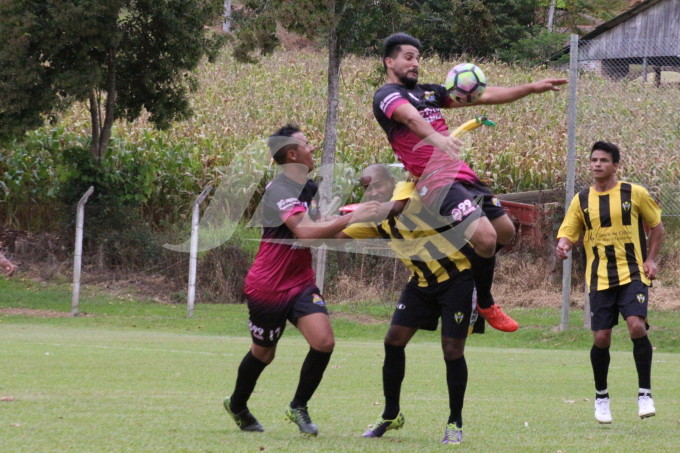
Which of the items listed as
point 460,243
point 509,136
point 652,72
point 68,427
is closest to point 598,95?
point 652,72

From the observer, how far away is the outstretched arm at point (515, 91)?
24.0ft

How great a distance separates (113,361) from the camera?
1205 centimetres

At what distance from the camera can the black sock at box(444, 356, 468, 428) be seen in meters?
6.58

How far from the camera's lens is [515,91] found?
24.5ft

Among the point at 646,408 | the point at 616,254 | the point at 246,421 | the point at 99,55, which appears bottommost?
the point at 246,421

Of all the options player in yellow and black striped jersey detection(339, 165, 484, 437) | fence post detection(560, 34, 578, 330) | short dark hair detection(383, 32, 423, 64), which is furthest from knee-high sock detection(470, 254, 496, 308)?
fence post detection(560, 34, 578, 330)

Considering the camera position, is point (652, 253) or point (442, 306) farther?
point (652, 253)

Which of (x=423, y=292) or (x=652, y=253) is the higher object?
(x=652, y=253)

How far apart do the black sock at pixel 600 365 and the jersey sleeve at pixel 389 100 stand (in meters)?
2.87

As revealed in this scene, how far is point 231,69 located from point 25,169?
57.0 ft

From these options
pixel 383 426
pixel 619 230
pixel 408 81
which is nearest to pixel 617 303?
pixel 619 230

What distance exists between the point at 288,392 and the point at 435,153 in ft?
12.4

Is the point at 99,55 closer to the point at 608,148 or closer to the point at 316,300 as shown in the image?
the point at 608,148

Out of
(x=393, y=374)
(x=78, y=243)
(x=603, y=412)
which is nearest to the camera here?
(x=393, y=374)
